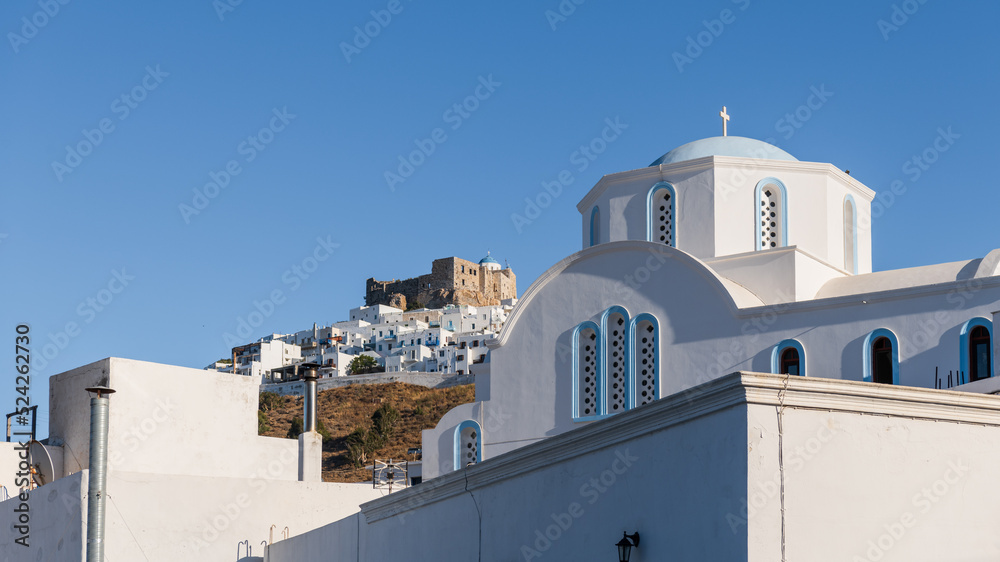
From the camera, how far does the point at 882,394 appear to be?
9297 mm

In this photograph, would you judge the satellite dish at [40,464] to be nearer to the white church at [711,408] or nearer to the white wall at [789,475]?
the white church at [711,408]

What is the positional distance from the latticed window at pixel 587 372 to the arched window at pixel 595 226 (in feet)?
9.27

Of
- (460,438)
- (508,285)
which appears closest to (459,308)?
(508,285)

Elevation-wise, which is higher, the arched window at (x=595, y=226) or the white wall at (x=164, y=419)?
the arched window at (x=595, y=226)

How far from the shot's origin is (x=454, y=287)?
107 metres

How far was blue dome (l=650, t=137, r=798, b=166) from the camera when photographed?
68.8 ft

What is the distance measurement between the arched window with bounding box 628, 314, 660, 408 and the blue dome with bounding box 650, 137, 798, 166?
366 centimetres

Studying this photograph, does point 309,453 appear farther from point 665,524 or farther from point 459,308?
point 459,308

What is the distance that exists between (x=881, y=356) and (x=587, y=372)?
4.76 meters

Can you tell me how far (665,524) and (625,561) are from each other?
1.84 ft

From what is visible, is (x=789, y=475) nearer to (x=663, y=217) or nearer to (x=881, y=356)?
(x=881, y=356)

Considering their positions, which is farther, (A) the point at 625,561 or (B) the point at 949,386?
(B) the point at 949,386

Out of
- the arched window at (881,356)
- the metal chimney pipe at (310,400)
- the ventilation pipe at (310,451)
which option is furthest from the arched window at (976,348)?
the metal chimney pipe at (310,400)

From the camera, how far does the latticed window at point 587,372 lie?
19047 mm
